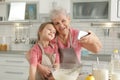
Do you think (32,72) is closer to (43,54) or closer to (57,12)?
(43,54)

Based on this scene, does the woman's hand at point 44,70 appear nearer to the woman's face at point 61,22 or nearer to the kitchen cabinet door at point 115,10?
the woman's face at point 61,22

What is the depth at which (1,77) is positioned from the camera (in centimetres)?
438

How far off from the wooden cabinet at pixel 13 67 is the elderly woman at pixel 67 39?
2.27m

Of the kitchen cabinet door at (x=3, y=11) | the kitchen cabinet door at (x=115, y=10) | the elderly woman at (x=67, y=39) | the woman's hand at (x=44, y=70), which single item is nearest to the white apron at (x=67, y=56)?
the elderly woman at (x=67, y=39)

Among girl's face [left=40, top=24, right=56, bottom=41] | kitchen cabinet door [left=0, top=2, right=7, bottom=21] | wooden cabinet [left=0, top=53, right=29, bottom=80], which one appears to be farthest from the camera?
kitchen cabinet door [left=0, top=2, right=7, bottom=21]

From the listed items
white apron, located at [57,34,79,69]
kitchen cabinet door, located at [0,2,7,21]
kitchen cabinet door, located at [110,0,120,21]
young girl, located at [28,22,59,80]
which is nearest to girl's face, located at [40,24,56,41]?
young girl, located at [28,22,59,80]

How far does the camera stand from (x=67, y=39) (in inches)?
81.3

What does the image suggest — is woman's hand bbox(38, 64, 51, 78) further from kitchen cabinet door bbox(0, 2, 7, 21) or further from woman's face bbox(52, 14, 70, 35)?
kitchen cabinet door bbox(0, 2, 7, 21)

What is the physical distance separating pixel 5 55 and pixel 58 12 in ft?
8.89

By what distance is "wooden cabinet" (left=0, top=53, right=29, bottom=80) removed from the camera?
4230 mm

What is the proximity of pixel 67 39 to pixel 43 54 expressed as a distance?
31cm

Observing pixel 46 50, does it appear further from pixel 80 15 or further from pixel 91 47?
pixel 80 15

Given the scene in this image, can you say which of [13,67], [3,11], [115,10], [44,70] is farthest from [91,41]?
[3,11]

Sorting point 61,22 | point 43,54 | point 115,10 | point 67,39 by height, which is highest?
point 115,10
